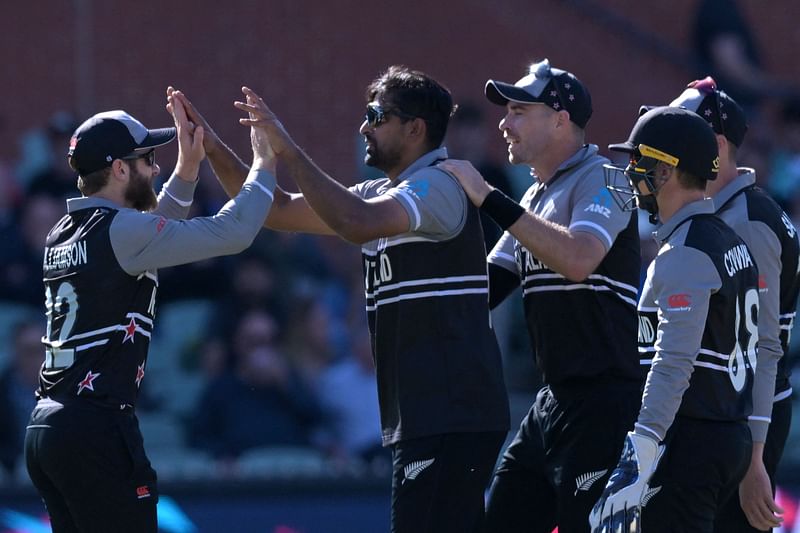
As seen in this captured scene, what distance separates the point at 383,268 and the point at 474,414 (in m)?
0.60

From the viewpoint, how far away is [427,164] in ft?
16.5

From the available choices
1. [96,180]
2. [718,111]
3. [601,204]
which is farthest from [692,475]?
[96,180]

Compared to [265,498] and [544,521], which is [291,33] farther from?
[544,521]

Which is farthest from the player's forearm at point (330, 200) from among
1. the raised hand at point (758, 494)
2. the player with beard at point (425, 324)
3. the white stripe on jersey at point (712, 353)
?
the raised hand at point (758, 494)

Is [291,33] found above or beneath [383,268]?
above

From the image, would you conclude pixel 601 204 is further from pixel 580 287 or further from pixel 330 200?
pixel 330 200

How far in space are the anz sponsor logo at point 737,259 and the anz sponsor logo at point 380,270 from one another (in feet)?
3.76

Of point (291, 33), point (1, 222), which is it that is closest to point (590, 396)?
point (1, 222)

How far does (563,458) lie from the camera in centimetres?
511

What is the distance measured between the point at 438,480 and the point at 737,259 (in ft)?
4.04

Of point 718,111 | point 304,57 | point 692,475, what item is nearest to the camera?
point 692,475

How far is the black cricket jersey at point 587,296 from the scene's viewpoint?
5.08m

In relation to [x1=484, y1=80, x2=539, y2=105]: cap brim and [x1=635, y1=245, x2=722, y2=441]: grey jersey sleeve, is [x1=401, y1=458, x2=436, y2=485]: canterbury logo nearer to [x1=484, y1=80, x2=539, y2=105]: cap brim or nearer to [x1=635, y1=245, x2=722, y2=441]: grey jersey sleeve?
[x1=635, y1=245, x2=722, y2=441]: grey jersey sleeve

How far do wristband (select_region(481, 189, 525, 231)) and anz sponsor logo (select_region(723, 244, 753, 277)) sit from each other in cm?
71
